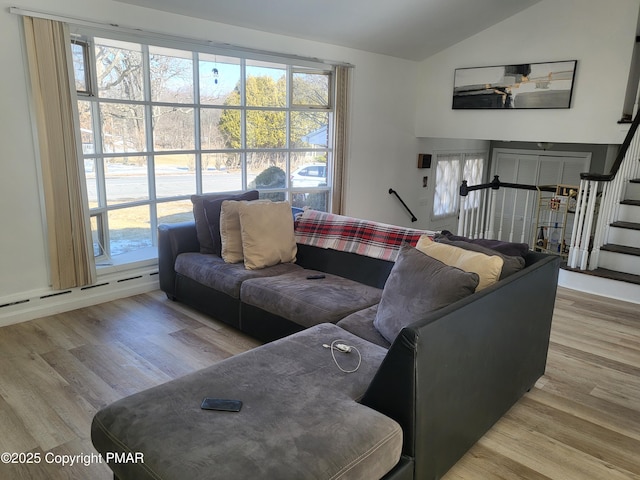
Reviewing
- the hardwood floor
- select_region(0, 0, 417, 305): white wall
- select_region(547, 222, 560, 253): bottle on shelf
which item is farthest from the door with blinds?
the hardwood floor

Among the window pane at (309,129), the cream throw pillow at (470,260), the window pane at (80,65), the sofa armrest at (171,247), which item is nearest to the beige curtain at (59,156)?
the window pane at (80,65)

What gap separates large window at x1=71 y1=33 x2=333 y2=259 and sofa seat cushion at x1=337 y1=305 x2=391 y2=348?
2.35 metres

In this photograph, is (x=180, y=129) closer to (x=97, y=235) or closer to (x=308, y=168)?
(x=97, y=235)

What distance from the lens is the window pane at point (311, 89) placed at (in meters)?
5.03

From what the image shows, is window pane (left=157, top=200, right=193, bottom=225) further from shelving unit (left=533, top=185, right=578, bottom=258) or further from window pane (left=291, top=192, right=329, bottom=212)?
shelving unit (left=533, top=185, right=578, bottom=258)

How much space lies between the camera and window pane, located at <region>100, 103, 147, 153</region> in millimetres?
3719

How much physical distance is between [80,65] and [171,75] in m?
0.75

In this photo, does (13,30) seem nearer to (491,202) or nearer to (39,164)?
(39,164)

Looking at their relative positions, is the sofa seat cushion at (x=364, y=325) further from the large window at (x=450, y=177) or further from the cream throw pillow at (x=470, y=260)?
the large window at (x=450, y=177)

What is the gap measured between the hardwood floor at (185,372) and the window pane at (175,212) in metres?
0.73

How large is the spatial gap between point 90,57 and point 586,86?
4743 millimetres

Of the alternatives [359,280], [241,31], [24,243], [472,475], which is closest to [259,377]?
[472,475]

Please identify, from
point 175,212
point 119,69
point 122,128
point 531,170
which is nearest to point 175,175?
point 175,212

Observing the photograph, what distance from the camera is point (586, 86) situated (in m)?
4.96
